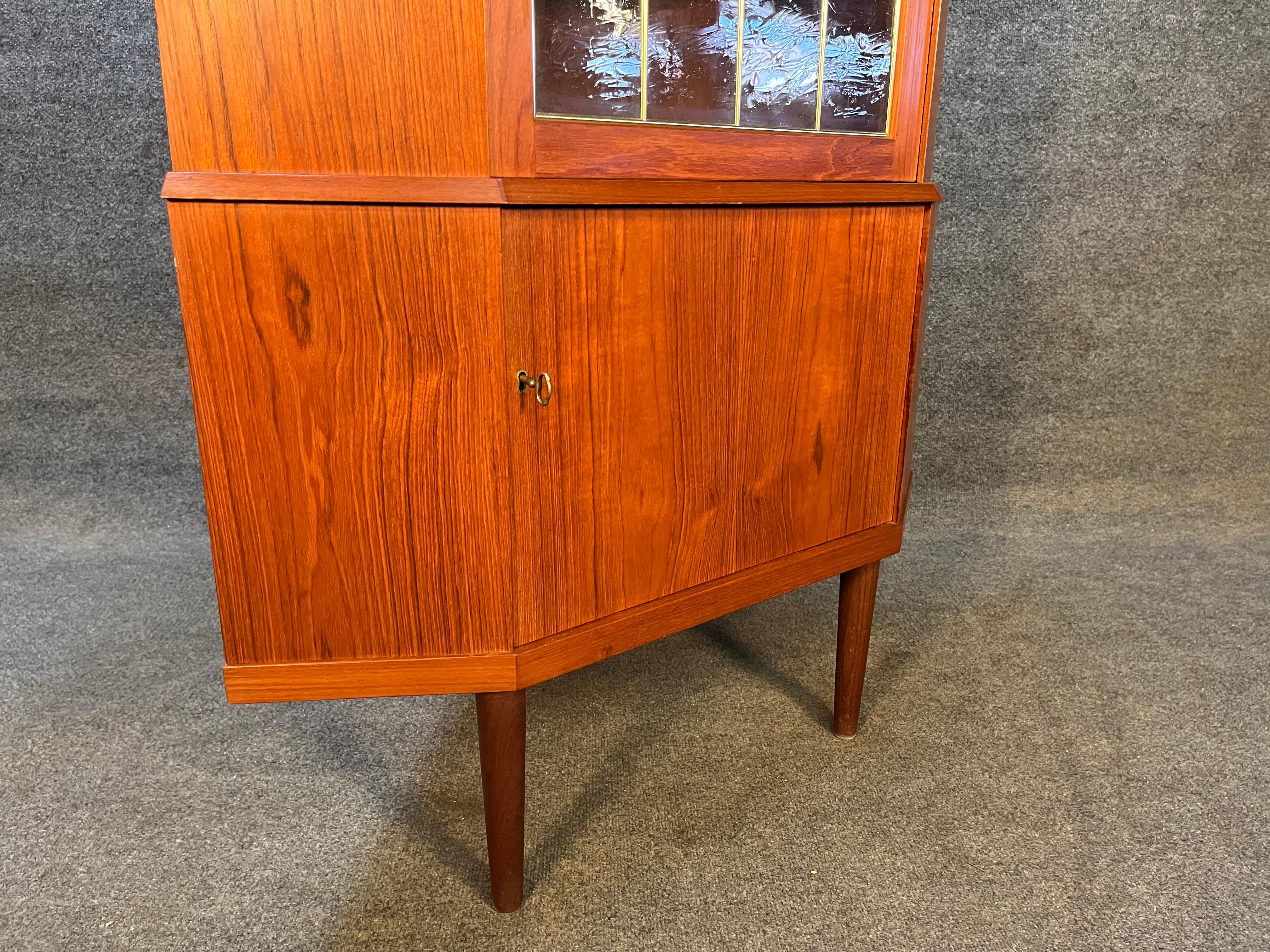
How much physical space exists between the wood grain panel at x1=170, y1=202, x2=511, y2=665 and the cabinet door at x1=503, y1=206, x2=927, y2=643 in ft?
0.11

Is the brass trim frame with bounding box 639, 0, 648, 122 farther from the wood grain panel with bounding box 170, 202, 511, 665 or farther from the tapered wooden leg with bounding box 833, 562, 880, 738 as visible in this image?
the tapered wooden leg with bounding box 833, 562, 880, 738

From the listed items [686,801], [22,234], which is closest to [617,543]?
[686,801]

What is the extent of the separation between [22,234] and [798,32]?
124cm

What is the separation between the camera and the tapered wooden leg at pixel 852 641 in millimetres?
1121

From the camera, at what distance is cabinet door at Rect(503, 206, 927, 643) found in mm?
756

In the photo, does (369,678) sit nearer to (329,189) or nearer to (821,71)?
(329,189)

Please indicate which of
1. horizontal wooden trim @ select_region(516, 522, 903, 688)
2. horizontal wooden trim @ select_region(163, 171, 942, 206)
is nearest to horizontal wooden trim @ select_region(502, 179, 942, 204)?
horizontal wooden trim @ select_region(163, 171, 942, 206)

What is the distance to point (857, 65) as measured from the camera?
2.89 ft

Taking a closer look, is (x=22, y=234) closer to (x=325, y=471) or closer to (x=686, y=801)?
(x=325, y=471)

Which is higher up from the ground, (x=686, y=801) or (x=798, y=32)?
(x=798, y=32)

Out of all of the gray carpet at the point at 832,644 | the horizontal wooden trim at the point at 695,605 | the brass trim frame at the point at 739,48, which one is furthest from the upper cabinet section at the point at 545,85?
the gray carpet at the point at 832,644

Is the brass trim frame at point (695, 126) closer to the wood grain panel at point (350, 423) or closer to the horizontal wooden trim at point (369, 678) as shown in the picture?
the wood grain panel at point (350, 423)

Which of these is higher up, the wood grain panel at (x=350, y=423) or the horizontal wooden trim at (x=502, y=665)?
the wood grain panel at (x=350, y=423)

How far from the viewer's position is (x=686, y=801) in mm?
1053
